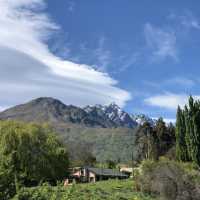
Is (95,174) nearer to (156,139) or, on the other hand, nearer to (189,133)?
(156,139)

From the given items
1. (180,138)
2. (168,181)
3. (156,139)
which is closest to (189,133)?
(180,138)

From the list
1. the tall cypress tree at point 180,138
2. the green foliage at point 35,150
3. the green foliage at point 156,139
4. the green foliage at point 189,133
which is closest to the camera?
the green foliage at point 35,150

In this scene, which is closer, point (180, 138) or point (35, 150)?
point (35, 150)

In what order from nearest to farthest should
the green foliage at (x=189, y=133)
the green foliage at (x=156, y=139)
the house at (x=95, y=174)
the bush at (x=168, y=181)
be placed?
the bush at (x=168, y=181) < the green foliage at (x=189, y=133) < the green foliage at (x=156, y=139) < the house at (x=95, y=174)

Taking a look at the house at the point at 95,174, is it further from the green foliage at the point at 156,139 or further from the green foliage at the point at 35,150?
the green foliage at the point at 35,150

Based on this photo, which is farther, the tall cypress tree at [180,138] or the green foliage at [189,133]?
the tall cypress tree at [180,138]

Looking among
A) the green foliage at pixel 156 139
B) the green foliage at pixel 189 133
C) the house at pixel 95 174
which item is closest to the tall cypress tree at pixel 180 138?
the green foliage at pixel 189 133

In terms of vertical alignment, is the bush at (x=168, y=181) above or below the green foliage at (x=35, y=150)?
below

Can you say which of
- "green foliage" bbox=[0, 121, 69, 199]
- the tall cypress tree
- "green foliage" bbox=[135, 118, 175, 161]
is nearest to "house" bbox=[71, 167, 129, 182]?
"green foliage" bbox=[135, 118, 175, 161]

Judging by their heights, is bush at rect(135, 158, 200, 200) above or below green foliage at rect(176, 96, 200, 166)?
below

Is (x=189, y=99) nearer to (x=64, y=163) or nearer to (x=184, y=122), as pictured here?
(x=184, y=122)

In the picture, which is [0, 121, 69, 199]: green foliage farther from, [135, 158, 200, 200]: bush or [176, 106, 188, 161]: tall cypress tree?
[176, 106, 188, 161]: tall cypress tree

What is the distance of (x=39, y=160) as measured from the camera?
43.4 m

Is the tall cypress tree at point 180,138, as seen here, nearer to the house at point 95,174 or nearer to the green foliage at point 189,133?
the green foliage at point 189,133
